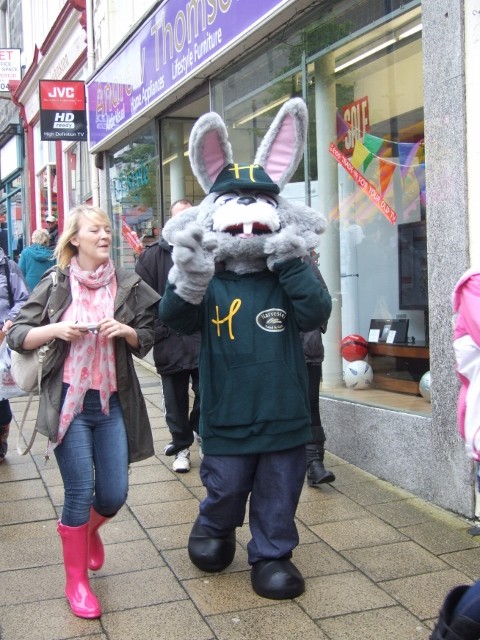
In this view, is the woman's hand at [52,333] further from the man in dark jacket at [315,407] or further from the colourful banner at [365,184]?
the colourful banner at [365,184]

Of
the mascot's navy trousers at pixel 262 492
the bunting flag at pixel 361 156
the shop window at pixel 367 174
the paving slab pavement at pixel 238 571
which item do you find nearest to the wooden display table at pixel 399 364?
the shop window at pixel 367 174

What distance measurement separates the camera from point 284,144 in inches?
162

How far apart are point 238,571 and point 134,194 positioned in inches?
334

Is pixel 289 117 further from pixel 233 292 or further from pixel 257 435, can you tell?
pixel 257 435

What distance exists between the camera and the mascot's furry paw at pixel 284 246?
3729mm

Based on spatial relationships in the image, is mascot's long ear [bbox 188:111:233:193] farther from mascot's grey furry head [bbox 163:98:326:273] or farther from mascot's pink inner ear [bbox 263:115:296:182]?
mascot's pink inner ear [bbox 263:115:296:182]

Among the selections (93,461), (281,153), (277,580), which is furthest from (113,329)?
(277,580)

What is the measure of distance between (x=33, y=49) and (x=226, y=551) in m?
18.1

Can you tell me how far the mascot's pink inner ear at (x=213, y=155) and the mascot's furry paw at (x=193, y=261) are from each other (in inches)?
17.3

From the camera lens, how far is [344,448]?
20.4 ft

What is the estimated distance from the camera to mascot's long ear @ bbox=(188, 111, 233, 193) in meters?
3.96

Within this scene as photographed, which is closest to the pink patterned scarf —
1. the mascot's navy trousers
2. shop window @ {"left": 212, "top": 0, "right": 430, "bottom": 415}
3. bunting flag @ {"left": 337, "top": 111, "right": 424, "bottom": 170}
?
the mascot's navy trousers

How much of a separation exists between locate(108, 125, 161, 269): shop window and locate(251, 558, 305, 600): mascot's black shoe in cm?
731

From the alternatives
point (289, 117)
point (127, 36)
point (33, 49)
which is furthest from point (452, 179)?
point (33, 49)
